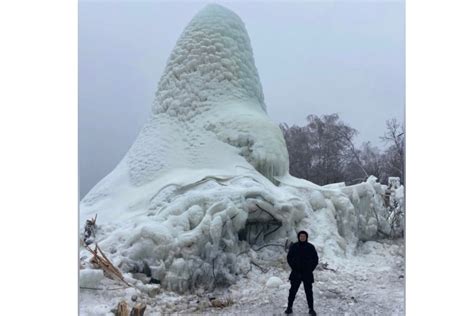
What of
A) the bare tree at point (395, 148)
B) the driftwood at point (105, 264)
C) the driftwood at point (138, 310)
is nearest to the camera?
the driftwood at point (138, 310)

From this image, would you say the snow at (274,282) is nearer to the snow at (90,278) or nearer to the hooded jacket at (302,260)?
the hooded jacket at (302,260)

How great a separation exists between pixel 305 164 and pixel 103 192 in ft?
6.63

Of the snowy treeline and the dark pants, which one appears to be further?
the snowy treeline

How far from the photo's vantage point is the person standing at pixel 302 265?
220 inches

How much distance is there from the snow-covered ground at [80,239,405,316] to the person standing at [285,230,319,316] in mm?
57

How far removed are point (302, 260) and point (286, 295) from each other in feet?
1.14

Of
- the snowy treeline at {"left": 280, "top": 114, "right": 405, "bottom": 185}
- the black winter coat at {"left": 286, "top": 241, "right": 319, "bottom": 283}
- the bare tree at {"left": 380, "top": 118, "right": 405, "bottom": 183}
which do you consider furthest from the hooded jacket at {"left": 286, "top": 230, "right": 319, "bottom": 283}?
the bare tree at {"left": 380, "top": 118, "right": 405, "bottom": 183}

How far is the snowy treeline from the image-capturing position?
6199 millimetres

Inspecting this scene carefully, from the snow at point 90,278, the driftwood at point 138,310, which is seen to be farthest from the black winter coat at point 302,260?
the snow at point 90,278

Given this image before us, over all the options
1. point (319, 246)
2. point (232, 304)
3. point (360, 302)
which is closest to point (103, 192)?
point (232, 304)

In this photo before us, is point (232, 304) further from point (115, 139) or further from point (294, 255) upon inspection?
point (115, 139)

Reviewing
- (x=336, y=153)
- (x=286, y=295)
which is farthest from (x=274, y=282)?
(x=336, y=153)

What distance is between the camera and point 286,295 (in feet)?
18.4

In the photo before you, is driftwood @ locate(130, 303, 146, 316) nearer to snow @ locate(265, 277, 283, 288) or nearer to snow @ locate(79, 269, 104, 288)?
snow @ locate(79, 269, 104, 288)
